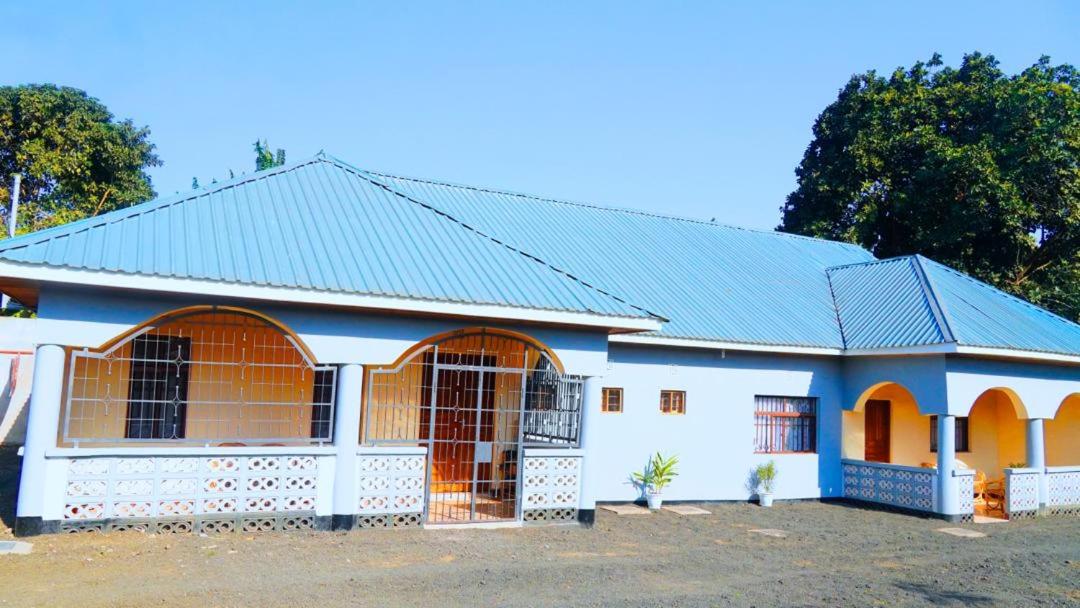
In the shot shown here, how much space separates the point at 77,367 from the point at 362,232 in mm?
4605

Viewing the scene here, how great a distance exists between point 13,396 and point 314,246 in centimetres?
1097

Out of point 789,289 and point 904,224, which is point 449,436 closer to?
point 789,289

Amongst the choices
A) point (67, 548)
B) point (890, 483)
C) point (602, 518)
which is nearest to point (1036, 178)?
point (890, 483)

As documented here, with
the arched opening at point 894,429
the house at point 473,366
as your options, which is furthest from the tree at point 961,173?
the arched opening at point 894,429

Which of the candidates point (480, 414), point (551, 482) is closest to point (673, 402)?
point (551, 482)

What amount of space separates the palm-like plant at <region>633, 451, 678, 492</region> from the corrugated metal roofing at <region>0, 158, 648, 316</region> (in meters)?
3.96

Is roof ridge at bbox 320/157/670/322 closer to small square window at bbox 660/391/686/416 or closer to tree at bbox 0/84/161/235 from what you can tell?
small square window at bbox 660/391/686/416

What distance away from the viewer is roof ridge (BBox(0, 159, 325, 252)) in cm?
1009

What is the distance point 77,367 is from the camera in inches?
495

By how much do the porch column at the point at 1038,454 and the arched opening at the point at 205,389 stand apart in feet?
43.5

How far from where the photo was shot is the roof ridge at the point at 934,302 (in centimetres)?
1539

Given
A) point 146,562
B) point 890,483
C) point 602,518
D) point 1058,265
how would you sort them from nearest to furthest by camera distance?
point 146,562 < point 602,518 < point 890,483 < point 1058,265

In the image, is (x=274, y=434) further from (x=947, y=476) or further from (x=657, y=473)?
(x=947, y=476)

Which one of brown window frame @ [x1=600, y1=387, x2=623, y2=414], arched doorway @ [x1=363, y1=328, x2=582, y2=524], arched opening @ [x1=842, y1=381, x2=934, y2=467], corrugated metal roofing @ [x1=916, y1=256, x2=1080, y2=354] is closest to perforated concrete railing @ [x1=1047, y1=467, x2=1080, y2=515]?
arched opening @ [x1=842, y1=381, x2=934, y2=467]
